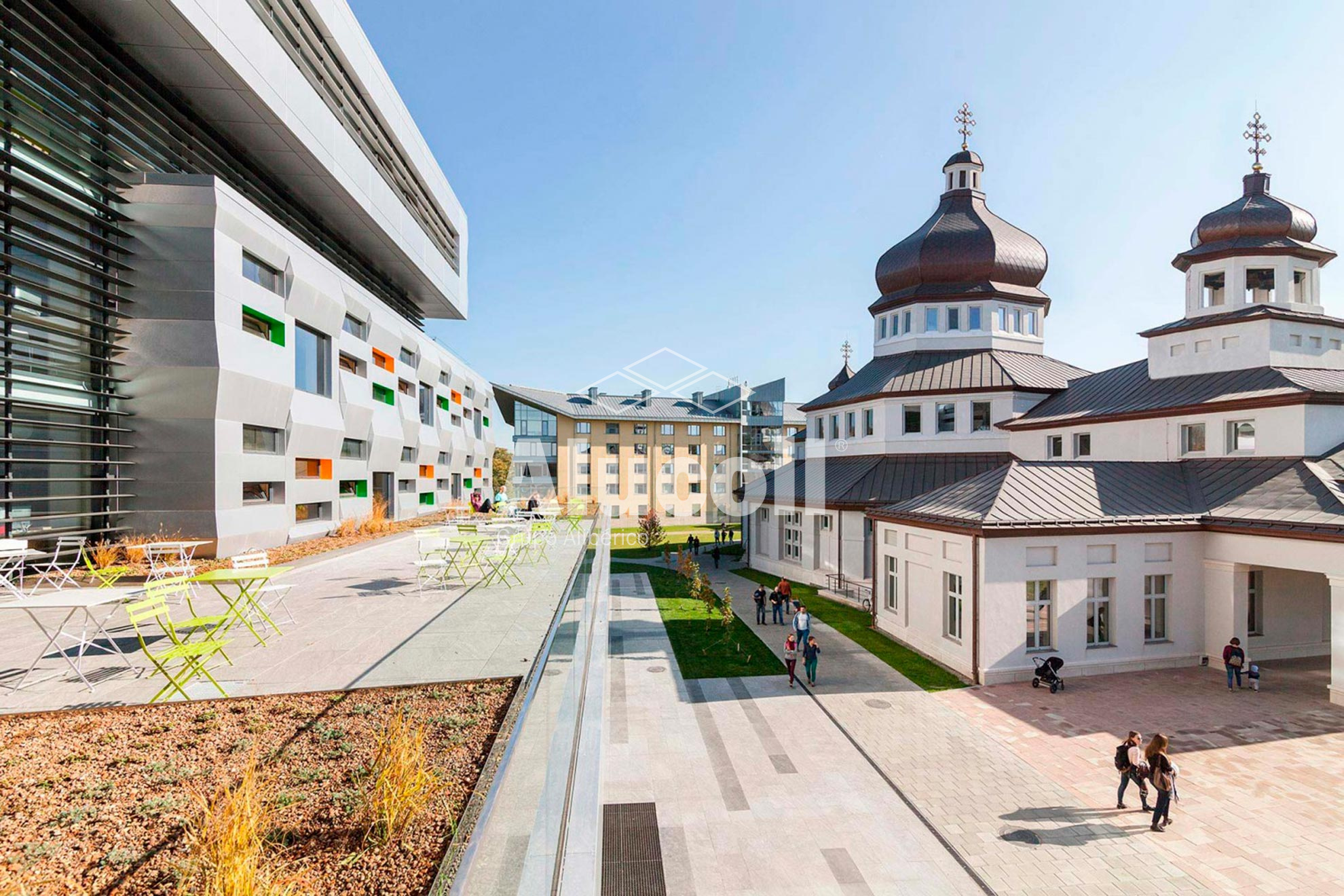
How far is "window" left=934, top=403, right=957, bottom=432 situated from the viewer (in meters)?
27.9

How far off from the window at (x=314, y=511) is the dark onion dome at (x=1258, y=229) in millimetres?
34025

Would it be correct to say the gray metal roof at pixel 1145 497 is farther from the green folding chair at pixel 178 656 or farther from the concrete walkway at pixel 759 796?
the green folding chair at pixel 178 656

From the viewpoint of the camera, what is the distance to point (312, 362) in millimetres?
24859

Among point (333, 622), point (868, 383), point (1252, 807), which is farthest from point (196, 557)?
point (868, 383)

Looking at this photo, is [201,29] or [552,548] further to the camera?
[552,548]

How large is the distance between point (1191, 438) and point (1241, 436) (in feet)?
4.84

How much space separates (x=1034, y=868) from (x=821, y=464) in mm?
24135

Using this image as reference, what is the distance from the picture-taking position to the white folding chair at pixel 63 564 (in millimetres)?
12930

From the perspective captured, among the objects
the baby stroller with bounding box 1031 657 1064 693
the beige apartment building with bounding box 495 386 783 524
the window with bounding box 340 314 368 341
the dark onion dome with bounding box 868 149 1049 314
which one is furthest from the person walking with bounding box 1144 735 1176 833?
the beige apartment building with bounding box 495 386 783 524

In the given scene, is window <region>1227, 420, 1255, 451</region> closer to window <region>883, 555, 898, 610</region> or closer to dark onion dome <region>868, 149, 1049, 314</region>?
window <region>883, 555, 898, 610</region>

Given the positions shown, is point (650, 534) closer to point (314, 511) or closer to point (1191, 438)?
point (314, 511)

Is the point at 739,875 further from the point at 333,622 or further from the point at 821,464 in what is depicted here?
the point at 821,464

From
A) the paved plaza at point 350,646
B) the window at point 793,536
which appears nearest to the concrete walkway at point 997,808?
the paved plaza at point 350,646

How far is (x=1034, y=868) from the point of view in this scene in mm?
8117
